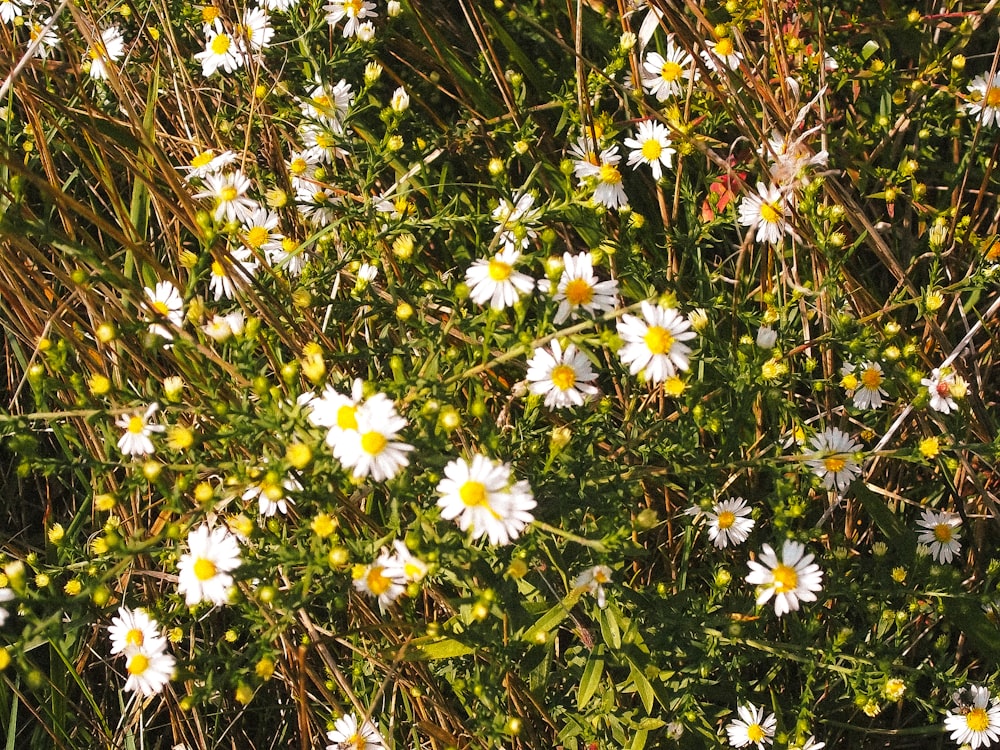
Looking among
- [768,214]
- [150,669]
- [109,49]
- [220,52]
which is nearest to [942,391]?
[768,214]

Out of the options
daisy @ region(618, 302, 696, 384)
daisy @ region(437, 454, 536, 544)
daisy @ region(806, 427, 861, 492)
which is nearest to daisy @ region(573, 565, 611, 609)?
daisy @ region(437, 454, 536, 544)

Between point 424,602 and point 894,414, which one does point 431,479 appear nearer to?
point 424,602

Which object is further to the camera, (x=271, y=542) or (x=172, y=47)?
(x=172, y=47)

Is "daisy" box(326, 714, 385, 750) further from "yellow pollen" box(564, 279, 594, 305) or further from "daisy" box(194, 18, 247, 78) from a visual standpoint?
"daisy" box(194, 18, 247, 78)

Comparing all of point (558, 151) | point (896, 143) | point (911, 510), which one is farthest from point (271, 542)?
point (896, 143)

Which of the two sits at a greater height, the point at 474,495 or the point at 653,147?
the point at 653,147

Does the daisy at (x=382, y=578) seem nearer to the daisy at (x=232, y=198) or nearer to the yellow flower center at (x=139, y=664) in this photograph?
the yellow flower center at (x=139, y=664)

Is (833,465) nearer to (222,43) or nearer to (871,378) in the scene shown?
(871,378)
